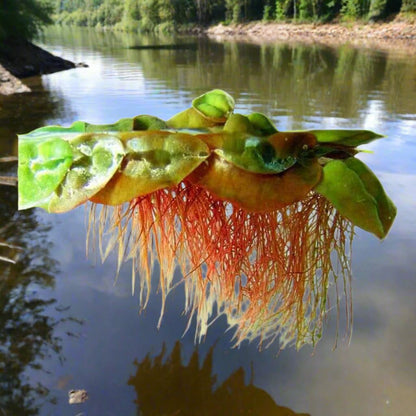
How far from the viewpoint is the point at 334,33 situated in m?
33.9

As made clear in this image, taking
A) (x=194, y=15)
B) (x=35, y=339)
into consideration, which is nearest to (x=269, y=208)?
(x=35, y=339)

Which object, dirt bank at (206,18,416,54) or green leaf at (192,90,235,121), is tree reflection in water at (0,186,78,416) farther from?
dirt bank at (206,18,416,54)

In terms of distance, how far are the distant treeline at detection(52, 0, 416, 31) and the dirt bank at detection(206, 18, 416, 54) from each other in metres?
1.39

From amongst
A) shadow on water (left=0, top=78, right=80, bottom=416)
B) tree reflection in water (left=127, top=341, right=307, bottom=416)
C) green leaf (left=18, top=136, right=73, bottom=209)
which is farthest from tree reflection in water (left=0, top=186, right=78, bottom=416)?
green leaf (left=18, top=136, right=73, bottom=209)

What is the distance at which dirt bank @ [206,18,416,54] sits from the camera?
85.6ft

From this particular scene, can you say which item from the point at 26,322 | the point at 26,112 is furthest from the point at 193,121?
the point at 26,112

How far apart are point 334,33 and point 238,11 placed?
1590 cm

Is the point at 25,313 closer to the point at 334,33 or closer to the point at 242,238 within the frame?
the point at 242,238

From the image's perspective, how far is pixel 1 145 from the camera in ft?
23.9

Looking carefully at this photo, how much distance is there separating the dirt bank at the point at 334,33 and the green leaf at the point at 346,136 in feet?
70.8

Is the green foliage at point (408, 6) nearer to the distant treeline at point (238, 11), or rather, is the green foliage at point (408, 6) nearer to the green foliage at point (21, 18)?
the distant treeline at point (238, 11)

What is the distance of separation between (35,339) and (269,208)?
7.08ft

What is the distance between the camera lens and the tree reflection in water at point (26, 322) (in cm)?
213

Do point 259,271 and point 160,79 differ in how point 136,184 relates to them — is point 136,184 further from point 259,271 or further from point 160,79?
point 160,79
